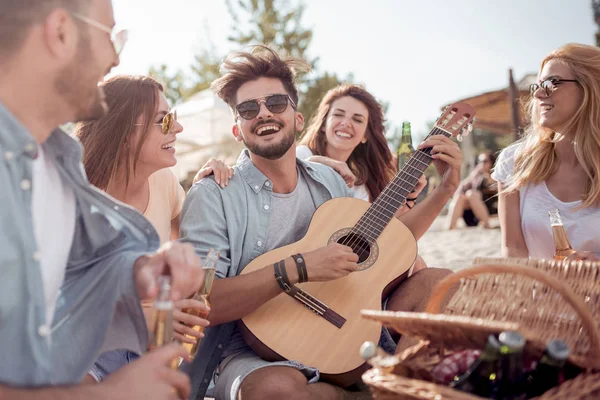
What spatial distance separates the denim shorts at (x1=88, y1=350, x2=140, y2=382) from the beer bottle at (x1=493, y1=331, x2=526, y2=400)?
1.67m

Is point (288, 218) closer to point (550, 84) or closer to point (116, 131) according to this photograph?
point (116, 131)

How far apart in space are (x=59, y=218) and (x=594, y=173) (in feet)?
9.55

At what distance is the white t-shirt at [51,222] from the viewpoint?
1781 mm

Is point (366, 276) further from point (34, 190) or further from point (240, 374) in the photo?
point (34, 190)

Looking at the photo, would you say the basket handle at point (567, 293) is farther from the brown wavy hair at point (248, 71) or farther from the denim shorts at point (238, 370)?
the brown wavy hair at point (248, 71)

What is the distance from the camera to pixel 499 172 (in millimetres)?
3861

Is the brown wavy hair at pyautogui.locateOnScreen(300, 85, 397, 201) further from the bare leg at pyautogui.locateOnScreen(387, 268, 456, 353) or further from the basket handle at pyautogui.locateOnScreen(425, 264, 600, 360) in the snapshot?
the basket handle at pyautogui.locateOnScreen(425, 264, 600, 360)

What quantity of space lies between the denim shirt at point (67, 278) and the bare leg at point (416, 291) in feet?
5.27

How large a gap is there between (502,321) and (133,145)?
2165 millimetres

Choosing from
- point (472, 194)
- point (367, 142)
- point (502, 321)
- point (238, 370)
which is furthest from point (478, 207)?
point (502, 321)

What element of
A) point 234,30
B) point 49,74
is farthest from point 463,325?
point 234,30

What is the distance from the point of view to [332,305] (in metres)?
2.91

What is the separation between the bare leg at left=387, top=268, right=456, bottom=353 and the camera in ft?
10.4

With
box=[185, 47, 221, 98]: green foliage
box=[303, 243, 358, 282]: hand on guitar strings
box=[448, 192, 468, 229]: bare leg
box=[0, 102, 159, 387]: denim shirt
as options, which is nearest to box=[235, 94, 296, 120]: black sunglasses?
box=[303, 243, 358, 282]: hand on guitar strings
